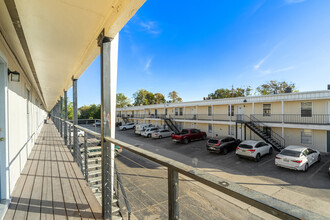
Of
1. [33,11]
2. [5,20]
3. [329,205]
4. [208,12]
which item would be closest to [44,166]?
[5,20]

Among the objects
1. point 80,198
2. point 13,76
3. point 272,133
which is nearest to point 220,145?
point 272,133

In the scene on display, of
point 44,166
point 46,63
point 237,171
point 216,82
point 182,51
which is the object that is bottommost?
point 237,171

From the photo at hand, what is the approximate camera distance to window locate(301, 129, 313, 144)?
13.4 metres

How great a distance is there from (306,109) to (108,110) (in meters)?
17.7

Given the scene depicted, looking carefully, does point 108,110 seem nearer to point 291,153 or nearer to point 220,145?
point 291,153

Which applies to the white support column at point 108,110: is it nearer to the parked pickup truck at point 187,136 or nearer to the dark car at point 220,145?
the dark car at point 220,145

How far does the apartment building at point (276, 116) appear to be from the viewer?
12.9 meters

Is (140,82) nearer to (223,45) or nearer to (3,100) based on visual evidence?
(223,45)

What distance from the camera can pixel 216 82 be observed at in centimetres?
4316

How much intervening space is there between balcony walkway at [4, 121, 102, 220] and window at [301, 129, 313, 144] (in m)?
17.4

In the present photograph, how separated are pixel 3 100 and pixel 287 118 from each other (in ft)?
61.1

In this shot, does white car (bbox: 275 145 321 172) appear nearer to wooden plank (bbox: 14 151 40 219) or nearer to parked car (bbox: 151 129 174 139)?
wooden plank (bbox: 14 151 40 219)

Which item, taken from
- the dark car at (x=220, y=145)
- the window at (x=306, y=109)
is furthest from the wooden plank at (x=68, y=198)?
the window at (x=306, y=109)

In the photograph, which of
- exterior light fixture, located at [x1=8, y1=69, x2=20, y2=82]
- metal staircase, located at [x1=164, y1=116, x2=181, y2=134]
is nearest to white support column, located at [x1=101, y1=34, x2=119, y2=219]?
exterior light fixture, located at [x1=8, y1=69, x2=20, y2=82]
